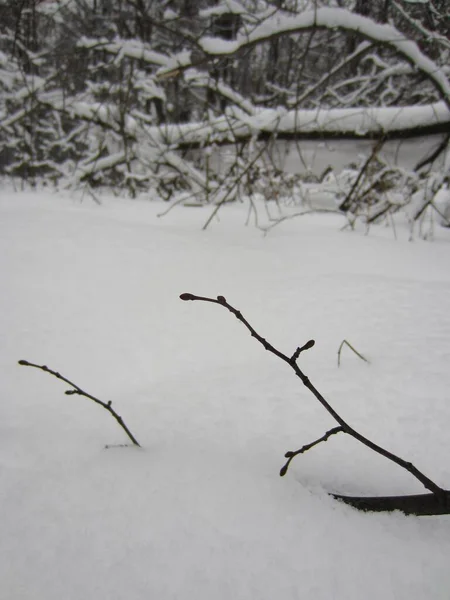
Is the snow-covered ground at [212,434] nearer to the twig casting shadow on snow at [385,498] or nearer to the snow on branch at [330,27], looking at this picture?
the twig casting shadow on snow at [385,498]

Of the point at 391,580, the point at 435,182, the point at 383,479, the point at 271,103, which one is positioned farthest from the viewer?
the point at 271,103

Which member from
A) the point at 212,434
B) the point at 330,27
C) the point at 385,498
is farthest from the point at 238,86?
the point at 385,498

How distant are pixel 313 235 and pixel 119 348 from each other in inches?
49.5

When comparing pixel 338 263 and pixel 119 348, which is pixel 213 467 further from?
pixel 338 263

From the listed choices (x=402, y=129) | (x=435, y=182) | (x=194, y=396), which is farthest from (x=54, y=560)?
(x=402, y=129)

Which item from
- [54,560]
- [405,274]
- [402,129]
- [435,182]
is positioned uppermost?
[402,129]

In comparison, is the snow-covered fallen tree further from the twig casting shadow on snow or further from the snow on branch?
the twig casting shadow on snow

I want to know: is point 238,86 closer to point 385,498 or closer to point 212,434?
point 212,434

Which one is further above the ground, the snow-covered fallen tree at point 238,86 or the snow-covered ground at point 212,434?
the snow-covered fallen tree at point 238,86

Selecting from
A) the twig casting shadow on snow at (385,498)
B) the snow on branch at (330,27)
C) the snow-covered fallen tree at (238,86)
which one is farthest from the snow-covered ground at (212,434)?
the snow on branch at (330,27)

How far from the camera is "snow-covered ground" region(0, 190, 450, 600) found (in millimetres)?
354

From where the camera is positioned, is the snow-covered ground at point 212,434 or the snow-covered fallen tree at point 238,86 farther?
the snow-covered fallen tree at point 238,86

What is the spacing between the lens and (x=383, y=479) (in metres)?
0.46

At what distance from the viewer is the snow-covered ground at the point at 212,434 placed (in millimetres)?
→ 354
